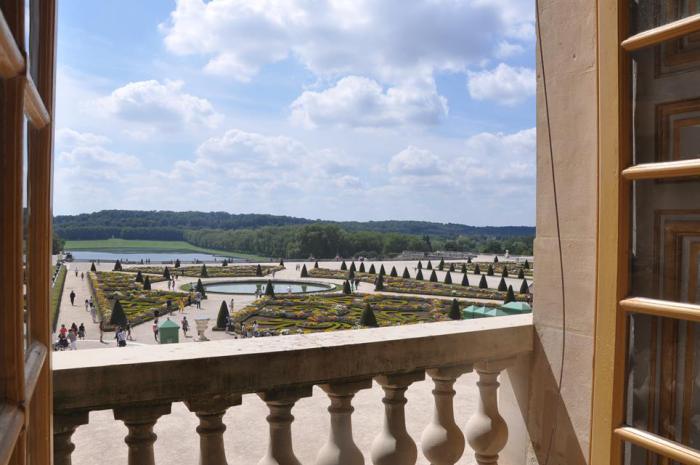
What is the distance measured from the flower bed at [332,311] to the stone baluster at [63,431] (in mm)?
18720

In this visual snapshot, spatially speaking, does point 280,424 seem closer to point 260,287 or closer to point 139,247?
point 260,287

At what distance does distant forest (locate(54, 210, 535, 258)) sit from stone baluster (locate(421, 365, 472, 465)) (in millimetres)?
70479

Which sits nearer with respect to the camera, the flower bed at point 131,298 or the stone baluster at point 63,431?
the stone baluster at point 63,431

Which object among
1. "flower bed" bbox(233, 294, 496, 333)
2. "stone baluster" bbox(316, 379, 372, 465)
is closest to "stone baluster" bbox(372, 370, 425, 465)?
"stone baluster" bbox(316, 379, 372, 465)

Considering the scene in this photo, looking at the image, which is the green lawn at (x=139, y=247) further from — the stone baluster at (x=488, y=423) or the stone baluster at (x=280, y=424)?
the stone baluster at (x=280, y=424)

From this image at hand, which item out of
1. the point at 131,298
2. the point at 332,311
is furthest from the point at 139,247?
the point at 332,311

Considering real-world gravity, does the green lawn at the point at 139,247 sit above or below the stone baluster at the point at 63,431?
below

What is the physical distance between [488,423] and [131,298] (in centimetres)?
3002

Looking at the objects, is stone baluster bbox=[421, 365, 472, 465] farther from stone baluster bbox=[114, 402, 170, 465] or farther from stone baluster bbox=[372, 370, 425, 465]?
stone baluster bbox=[114, 402, 170, 465]

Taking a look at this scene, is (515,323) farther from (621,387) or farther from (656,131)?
(656,131)

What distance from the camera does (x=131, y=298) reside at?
3002 centimetres

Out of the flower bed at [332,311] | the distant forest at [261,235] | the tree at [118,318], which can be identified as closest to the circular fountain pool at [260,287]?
the flower bed at [332,311]

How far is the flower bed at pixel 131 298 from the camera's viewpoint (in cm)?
2534

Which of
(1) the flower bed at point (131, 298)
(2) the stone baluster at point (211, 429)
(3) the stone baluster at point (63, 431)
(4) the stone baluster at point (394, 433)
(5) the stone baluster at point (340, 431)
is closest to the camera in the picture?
(3) the stone baluster at point (63, 431)
